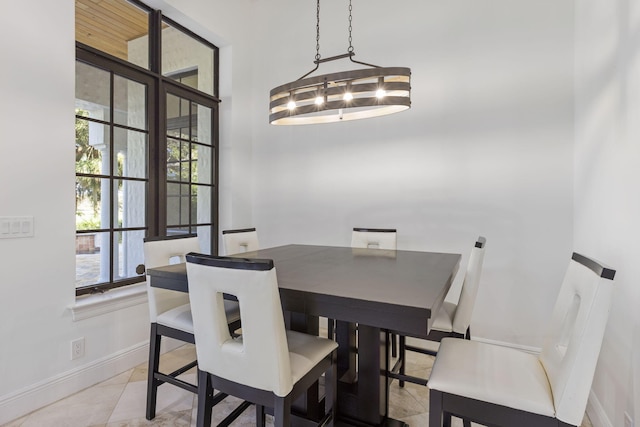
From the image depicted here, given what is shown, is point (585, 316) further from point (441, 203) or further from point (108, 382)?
point (108, 382)

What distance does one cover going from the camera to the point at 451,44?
2.92 metres

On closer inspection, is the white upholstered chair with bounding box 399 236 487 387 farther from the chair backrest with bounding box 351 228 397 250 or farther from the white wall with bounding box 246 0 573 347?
the white wall with bounding box 246 0 573 347

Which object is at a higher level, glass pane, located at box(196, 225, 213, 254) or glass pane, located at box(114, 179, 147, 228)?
glass pane, located at box(114, 179, 147, 228)

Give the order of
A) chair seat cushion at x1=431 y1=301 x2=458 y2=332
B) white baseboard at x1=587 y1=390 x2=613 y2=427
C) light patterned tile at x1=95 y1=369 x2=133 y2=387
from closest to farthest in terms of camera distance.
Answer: white baseboard at x1=587 y1=390 x2=613 y2=427 < chair seat cushion at x1=431 y1=301 x2=458 y2=332 < light patterned tile at x1=95 y1=369 x2=133 y2=387

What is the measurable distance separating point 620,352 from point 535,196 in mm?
1325

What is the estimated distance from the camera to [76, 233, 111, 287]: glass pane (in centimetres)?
239

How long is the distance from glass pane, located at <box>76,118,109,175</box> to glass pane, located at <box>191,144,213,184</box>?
0.89m

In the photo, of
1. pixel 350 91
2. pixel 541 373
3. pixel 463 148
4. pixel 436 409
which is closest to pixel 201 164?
pixel 350 91

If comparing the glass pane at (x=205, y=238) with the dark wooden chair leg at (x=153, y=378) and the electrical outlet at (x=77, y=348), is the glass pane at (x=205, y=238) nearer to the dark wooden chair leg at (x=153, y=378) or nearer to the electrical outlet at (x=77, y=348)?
the electrical outlet at (x=77, y=348)

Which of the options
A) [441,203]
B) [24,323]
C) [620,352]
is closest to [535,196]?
[441,203]

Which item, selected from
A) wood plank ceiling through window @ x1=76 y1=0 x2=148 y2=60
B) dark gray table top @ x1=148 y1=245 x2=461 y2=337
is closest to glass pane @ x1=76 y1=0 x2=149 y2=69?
wood plank ceiling through window @ x1=76 y1=0 x2=148 y2=60

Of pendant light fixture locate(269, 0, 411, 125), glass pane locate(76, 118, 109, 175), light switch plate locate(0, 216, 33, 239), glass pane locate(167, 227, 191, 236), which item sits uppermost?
pendant light fixture locate(269, 0, 411, 125)

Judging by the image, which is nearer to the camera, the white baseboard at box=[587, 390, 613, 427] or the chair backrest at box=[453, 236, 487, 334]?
the white baseboard at box=[587, 390, 613, 427]

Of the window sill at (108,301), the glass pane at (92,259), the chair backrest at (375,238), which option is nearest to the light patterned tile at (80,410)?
the window sill at (108,301)
